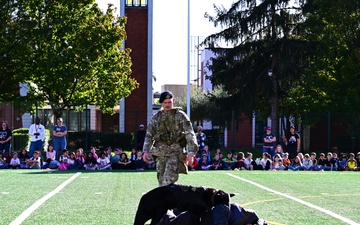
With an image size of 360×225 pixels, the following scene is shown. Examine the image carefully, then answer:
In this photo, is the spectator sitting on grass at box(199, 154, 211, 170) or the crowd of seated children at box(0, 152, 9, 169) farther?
the spectator sitting on grass at box(199, 154, 211, 170)

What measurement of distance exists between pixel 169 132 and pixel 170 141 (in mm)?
135

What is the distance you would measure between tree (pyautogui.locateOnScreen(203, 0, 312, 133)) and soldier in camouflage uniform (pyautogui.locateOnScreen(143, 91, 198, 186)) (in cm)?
→ 3184

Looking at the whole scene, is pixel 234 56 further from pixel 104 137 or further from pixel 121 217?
pixel 121 217

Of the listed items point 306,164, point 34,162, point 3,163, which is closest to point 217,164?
point 306,164

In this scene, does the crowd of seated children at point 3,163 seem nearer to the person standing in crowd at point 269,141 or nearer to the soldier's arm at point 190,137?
the person standing in crowd at point 269,141

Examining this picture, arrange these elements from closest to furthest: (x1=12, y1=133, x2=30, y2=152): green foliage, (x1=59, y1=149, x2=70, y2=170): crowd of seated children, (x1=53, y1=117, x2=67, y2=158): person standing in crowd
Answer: (x1=59, y1=149, x2=70, y2=170): crowd of seated children → (x1=53, y1=117, x2=67, y2=158): person standing in crowd → (x1=12, y1=133, x2=30, y2=152): green foliage

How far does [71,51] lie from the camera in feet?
131

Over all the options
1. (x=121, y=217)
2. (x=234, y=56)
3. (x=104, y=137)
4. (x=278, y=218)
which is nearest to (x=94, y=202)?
(x=121, y=217)

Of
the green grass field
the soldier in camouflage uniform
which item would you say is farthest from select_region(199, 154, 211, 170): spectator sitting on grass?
the soldier in camouflage uniform

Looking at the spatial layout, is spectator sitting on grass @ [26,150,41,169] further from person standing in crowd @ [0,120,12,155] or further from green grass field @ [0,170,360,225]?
green grass field @ [0,170,360,225]

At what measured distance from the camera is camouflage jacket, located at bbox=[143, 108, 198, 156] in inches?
422

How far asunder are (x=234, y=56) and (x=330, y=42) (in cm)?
563

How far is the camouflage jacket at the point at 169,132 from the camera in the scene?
1072 centimetres

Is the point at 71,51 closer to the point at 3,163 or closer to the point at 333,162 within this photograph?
the point at 3,163
